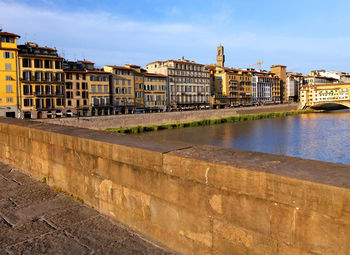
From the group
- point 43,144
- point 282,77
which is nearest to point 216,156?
point 43,144

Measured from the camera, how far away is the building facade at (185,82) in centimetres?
7344

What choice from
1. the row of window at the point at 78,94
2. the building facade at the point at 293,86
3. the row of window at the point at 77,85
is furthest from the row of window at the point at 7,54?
the building facade at the point at 293,86

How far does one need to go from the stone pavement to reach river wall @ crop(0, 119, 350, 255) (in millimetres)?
168

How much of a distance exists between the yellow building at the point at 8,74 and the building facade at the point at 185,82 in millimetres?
34426

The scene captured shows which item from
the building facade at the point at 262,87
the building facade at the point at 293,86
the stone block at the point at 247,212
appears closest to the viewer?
the stone block at the point at 247,212

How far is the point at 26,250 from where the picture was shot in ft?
8.97

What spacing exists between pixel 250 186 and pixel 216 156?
624 millimetres

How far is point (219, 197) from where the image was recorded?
2.40 m

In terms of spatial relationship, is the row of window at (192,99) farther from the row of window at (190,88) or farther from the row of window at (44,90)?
the row of window at (44,90)

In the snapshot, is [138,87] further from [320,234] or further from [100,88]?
[320,234]

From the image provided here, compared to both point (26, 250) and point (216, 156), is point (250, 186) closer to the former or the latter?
point (216, 156)

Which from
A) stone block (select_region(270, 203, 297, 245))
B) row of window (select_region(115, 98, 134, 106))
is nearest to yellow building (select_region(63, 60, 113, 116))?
row of window (select_region(115, 98, 134, 106))

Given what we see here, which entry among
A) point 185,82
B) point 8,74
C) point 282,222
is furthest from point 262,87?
point 282,222

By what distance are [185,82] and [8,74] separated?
41.9 m
